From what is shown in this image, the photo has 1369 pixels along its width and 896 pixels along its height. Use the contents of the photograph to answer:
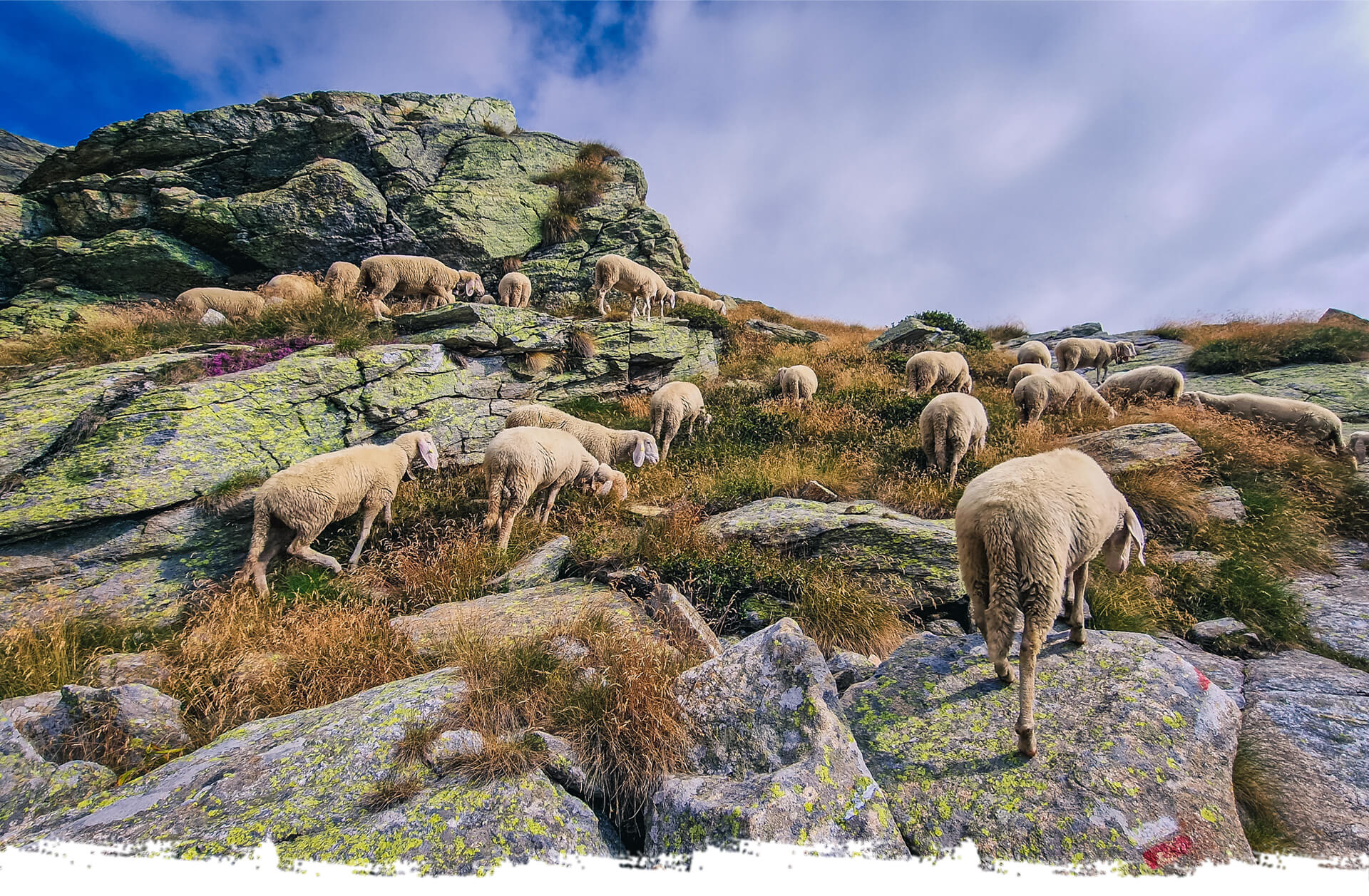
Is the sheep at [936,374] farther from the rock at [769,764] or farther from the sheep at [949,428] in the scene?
the rock at [769,764]

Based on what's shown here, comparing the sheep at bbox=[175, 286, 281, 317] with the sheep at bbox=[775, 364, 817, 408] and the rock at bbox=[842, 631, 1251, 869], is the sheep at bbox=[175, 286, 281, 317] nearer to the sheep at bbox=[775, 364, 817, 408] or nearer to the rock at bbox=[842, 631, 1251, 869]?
the sheep at bbox=[775, 364, 817, 408]

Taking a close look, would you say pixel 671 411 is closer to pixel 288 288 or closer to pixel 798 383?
pixel 798 383

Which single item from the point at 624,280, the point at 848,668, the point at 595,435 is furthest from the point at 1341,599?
the point at 624,280

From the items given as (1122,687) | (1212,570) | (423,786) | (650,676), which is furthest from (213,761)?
(1212,570)

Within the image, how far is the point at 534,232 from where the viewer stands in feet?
65.4

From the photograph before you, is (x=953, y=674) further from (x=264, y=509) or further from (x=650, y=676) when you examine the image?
(x=264, y=509)

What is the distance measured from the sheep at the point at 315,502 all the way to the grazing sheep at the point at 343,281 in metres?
8.03

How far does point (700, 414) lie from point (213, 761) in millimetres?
11445

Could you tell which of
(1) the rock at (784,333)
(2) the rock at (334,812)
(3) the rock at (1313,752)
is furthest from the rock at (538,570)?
(1) the rock at (784,333)

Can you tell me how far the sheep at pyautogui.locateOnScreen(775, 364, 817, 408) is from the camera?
15156mm

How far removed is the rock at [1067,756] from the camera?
279 cm

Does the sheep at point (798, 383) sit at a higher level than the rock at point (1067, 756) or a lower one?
higher

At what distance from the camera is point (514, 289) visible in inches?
666

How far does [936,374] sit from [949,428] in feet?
19.6
